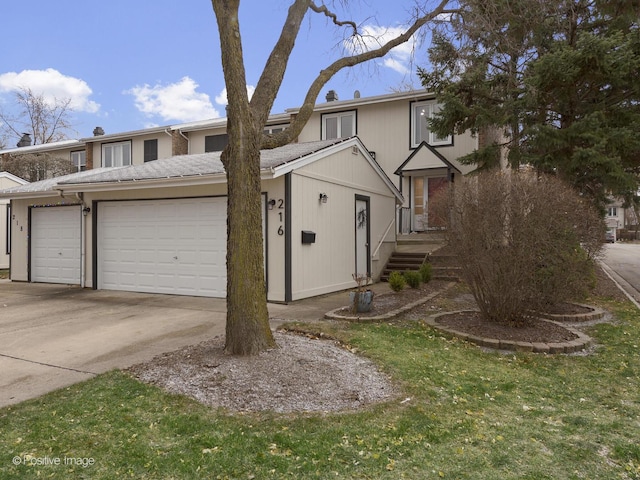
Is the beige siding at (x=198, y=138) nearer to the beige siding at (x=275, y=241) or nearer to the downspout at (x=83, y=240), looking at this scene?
the downspout at (x=83, y=240)

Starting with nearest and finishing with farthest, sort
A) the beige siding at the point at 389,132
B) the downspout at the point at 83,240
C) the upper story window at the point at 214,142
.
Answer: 1. the downspout at the point at 83,240
2. the beige siding at the point at 389,132
3. the upper story window at the point at 214,142

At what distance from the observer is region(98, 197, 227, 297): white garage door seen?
945cm

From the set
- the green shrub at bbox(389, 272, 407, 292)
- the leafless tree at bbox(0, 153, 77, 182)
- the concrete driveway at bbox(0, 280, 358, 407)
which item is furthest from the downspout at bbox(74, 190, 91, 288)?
the leafless tree at bbox(0, 153, 77, 182)

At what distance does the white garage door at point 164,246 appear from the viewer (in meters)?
9.45

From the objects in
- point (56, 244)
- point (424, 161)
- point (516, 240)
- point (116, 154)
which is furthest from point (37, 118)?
point (516, 240)

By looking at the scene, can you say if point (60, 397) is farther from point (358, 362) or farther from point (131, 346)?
point (358, 362)

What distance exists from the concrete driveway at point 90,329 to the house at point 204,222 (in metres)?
0.66

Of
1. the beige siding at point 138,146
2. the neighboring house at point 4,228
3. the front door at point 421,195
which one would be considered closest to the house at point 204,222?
the front door at point 421,195

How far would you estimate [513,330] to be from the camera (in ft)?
19.9

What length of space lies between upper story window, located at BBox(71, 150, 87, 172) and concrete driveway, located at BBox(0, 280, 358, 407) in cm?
1383

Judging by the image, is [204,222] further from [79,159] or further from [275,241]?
[79,159]

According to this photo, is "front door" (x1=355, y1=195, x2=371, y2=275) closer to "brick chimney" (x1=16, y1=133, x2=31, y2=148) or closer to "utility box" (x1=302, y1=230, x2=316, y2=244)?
"utility box" (x1=302, y1=230, x2=316, y2=244)

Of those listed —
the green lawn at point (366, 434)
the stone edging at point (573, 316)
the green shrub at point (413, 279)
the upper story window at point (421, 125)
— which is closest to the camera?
the green lawn at point (366, 434)

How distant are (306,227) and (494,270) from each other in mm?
4255
